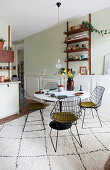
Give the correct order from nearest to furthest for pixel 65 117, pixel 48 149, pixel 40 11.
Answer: pixel 48 149 → pixel 65 117 → pixel 40 11

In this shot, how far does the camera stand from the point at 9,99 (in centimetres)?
302

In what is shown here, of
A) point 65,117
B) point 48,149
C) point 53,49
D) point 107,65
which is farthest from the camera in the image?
point 53,49

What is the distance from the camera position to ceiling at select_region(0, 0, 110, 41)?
2683mm

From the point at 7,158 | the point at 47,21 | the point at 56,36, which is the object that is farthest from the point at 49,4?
the point at 7,158

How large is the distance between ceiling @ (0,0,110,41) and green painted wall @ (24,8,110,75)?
0.79 feet

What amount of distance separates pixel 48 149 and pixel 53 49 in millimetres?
3241

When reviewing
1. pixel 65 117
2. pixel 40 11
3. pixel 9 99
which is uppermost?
pixel 40 11

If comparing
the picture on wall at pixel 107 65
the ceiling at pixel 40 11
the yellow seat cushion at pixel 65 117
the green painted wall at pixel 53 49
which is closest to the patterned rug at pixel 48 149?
the yellow seat cushion at pixel 65 117

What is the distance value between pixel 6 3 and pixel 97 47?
2.45 meters

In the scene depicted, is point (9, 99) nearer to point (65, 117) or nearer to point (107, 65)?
point (65, 117)

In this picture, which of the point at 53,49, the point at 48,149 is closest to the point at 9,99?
the point at 48,149

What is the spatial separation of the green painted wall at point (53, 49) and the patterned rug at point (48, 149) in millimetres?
1757

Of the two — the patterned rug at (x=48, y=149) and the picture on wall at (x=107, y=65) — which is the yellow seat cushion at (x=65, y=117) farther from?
the picture on wall at (x=107, y=65)

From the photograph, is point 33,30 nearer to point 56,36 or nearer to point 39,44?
point 39,44
